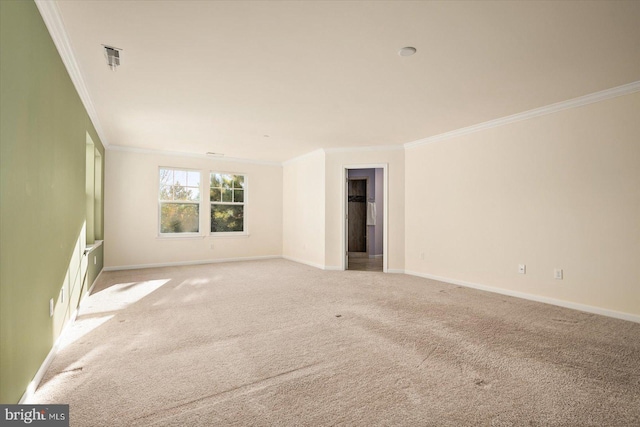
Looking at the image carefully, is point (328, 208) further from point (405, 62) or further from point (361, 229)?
point (405, 62)

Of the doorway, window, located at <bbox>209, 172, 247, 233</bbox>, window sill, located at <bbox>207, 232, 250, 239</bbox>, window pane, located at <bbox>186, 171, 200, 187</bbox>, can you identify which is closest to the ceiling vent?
window pane, located at <bbox>186, 171, 200, 187</bbox>

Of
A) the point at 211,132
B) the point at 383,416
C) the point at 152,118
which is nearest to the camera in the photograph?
the point at 383,416

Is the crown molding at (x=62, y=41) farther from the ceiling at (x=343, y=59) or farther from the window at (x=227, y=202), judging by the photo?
the window at (x=227, y=202)

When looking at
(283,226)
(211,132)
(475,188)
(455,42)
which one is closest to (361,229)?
(283,226)

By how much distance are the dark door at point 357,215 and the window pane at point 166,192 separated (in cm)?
451

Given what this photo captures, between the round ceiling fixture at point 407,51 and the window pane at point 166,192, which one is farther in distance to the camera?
the window pane at point 166,192

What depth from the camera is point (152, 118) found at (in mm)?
4535

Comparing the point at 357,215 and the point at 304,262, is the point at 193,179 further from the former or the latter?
the point at 357,215

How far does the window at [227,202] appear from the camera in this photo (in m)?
7.40

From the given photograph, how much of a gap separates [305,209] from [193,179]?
261 cm

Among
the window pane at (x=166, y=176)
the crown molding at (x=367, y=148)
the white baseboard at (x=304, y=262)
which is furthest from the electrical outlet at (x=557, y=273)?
the window pane at (x=166, y=176)

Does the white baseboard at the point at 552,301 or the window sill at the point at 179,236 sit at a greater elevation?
the window sill at the point at 179,236

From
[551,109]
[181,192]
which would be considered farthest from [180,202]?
[551,109]

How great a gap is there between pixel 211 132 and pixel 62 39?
2.81 m
